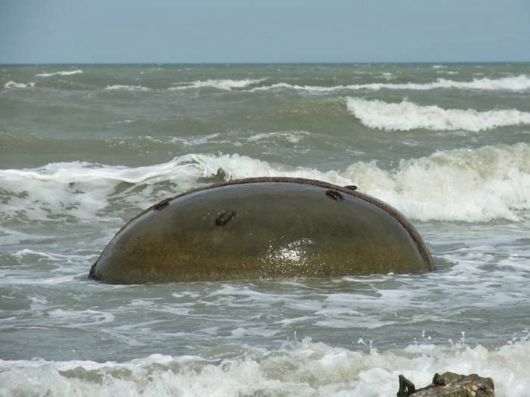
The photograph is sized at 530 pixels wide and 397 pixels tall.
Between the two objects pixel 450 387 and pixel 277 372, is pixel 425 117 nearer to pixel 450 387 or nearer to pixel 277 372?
pixel 277 372

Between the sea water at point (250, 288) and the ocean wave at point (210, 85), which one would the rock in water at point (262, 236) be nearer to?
the sea water at point (250, 288)

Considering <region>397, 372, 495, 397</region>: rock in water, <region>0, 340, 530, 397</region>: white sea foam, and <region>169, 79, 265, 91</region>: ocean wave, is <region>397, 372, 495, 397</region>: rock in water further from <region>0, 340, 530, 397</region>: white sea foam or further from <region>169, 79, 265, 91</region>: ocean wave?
<region>169, 79, 265, 91</region>: ocean wave

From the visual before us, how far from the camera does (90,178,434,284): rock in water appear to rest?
6.25 m

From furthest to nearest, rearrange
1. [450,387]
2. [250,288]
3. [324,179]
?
1. [324,179]
2. [250,288]
3. [450,387]

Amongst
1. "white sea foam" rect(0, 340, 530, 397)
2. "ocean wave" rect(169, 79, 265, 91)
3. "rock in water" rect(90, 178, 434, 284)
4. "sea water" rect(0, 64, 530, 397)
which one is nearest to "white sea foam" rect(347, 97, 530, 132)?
"sea water" rect(0, 64, 530, 397)

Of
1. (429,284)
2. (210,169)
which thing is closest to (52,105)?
(210,169)

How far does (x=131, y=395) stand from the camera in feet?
14.9

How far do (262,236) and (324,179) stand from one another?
310 inches

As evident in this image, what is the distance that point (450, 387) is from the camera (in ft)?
13.0

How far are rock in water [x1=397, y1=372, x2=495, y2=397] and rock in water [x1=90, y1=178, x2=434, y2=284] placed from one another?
228cm

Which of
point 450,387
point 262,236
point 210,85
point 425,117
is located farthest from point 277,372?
point 210,85

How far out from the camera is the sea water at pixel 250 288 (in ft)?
15.8

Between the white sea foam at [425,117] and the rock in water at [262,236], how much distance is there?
15.5 metres

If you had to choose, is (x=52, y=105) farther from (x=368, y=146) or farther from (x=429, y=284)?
(x=429, y=284)
